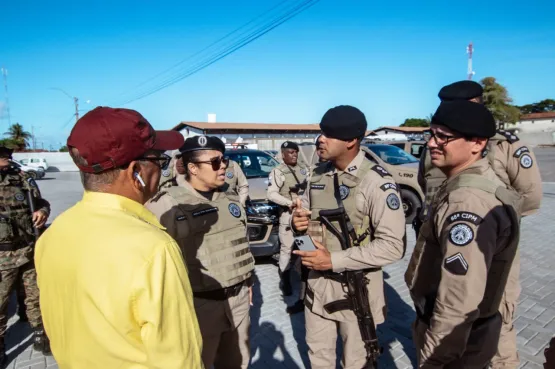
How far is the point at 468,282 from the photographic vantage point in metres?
1.43

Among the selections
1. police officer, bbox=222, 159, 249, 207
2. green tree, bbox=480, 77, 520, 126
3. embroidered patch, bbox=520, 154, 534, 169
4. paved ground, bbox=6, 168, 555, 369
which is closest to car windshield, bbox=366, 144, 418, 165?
paved ground, bbox=6, 168, 555, 369

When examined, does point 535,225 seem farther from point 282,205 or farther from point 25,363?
point 25,363

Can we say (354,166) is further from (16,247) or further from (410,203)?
(410,203)

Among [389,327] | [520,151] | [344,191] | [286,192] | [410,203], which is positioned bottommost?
[389,327]

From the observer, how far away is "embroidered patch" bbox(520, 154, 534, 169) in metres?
2.56

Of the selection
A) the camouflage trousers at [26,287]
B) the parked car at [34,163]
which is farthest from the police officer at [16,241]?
the parked car at [34,163]

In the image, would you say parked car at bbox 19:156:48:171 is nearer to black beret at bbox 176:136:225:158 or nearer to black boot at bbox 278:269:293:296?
black boot at bbox 278:269:293:296

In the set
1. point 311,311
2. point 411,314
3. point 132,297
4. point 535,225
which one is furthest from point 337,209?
point 535,225

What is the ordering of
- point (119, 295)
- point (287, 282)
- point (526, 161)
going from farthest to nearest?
point (287, 282) < point (526, 161) < point (119, 295)

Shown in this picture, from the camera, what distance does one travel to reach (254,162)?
725 cm

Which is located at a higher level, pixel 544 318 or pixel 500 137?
pixel 500 137

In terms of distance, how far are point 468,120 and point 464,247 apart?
0.63 metres

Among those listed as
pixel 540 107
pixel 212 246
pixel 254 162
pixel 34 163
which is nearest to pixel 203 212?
pixel 212 246

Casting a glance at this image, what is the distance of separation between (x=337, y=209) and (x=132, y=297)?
1.47m
